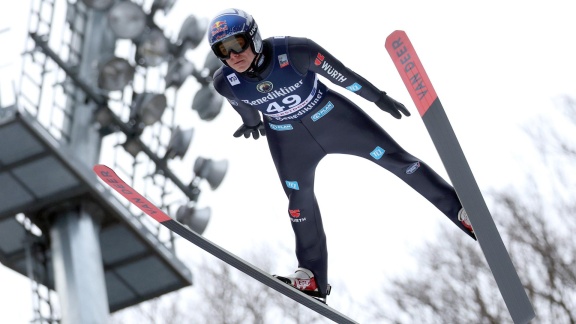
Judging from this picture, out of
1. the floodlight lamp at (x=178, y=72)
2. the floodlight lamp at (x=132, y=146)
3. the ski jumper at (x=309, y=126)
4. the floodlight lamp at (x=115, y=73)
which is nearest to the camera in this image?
the ski jumper at (x=309, y=126)

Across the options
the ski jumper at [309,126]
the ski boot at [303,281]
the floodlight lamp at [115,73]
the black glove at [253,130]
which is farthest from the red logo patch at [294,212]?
the floodlight lamp at [115,73]

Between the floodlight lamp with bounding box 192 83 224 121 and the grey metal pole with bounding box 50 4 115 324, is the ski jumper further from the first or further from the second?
the grey metal pole with bounding box 50 4 115 324

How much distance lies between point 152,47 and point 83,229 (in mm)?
1893

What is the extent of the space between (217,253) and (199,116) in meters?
4.18

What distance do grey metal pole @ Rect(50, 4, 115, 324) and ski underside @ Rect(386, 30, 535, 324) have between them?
5338 mm

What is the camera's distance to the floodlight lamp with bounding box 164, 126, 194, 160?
418 inches

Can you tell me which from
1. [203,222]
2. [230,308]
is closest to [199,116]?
[203,222]

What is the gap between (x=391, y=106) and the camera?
5.97 metres

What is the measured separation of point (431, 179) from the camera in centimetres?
628

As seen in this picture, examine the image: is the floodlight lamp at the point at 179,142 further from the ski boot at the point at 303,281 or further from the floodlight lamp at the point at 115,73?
the ski boot at the point at 303,281

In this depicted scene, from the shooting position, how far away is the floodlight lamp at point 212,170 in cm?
1055

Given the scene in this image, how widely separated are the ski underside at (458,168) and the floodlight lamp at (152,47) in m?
5.17

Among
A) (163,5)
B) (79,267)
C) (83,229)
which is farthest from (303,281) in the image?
(83,229)

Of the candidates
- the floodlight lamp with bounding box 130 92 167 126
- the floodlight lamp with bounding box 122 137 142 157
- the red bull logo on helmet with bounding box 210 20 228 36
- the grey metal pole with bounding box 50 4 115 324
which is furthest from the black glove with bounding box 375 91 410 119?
the floodlight lamp with bounding box 122 137 142 157
